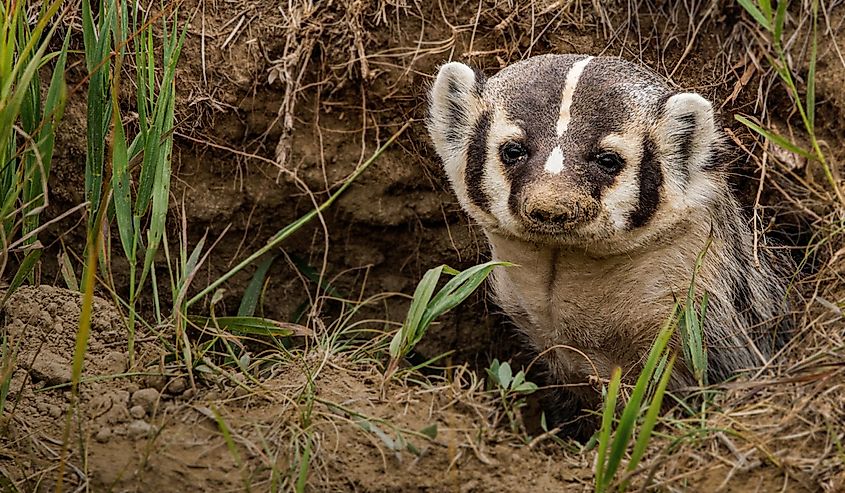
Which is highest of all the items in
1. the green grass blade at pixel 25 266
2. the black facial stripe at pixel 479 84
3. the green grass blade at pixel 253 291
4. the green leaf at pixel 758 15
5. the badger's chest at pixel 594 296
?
the green leaf at pixel 758 15

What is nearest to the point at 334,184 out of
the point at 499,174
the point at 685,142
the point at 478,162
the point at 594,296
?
the point at 478,162

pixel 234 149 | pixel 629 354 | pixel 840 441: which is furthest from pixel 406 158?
pixel 840 441

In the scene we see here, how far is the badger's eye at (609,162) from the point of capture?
286 centimetres

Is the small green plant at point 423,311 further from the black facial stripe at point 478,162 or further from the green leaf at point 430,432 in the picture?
the black facial stripe at point 478,162

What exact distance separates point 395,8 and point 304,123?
54cm

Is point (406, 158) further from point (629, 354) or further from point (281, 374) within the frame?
point (281, 374)

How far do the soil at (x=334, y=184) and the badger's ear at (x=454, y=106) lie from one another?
486mm

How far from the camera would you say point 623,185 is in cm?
288

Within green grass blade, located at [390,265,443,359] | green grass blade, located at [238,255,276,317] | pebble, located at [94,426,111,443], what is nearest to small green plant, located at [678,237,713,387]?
green grass blade, located at [390,265,443,359]

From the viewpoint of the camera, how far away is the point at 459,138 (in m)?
3.21

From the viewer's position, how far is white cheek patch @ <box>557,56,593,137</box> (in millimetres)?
2883

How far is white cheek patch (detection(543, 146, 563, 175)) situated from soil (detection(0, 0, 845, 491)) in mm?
619

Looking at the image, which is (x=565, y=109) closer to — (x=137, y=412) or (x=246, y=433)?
(x=246, y=433)

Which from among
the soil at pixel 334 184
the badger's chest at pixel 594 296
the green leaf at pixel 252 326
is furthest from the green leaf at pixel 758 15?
the green leaf at pixel 252 326
